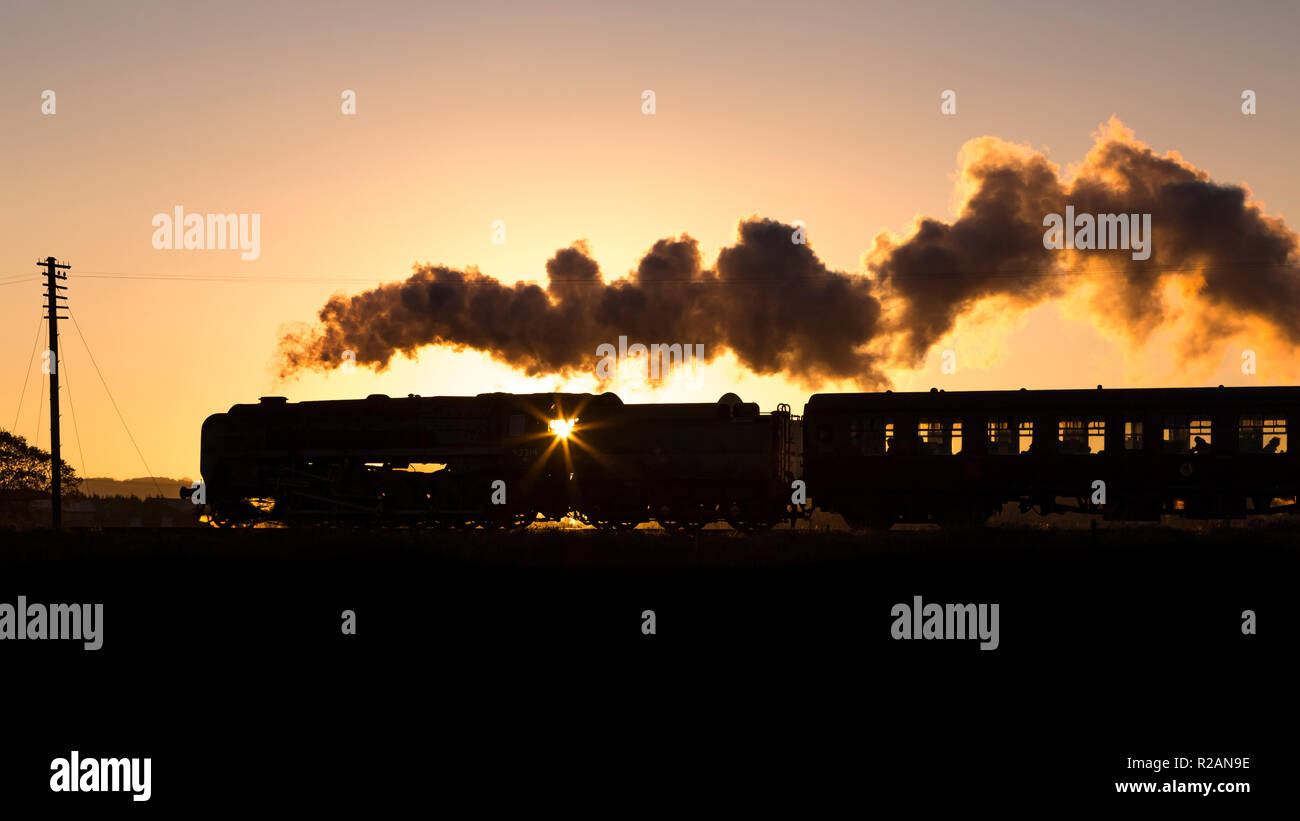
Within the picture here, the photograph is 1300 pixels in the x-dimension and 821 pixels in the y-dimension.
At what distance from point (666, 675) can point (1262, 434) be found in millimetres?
20245

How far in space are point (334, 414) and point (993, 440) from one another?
726 inches

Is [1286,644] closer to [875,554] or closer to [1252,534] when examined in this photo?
[875,554]

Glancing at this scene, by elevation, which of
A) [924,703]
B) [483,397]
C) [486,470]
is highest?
[483,397]

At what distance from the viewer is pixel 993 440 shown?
96.9 feet

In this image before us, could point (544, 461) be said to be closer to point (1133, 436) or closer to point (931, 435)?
point (931, 435)

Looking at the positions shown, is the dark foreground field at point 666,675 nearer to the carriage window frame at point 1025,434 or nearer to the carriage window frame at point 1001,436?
the carriage window frame at point 1025,434

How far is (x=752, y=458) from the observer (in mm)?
31094

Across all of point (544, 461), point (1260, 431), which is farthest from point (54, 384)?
point (1260, 431)

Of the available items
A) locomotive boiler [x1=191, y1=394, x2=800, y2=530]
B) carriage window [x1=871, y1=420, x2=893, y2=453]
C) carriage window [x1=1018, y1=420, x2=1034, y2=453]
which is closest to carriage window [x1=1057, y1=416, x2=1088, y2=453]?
carriage window [x1=1018, y1=420, x2=1034, y2=453]

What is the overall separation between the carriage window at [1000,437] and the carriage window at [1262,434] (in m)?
5.30

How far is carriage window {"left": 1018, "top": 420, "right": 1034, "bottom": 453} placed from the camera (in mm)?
29266

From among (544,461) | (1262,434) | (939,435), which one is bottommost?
(544,461)

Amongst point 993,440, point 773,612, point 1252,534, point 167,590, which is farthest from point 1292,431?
point 167,590

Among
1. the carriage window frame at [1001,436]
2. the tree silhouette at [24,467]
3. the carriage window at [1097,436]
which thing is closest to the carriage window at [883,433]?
the carriage window frame at [1001,436]
